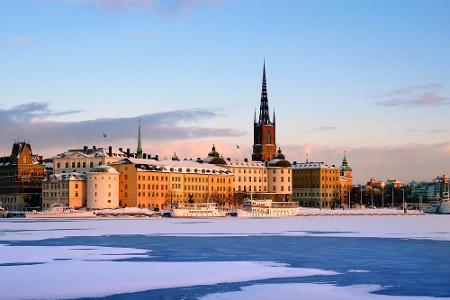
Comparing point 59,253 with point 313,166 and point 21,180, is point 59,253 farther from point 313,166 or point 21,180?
point 313,166

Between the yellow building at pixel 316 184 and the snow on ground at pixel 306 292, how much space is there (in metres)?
151

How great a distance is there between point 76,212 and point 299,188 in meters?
77.7

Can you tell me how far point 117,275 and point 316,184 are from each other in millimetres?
151095

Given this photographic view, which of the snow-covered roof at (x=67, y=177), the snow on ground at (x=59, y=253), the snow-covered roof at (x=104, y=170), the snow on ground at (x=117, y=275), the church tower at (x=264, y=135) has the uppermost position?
the church tower at (x=264, y=135)

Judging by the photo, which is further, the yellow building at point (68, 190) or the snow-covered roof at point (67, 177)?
the snow-covered roof at point (67, 177)

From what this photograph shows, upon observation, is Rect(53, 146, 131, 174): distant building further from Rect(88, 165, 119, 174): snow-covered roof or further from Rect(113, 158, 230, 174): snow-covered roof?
Rect(88, 165, 119, 174): snow-covered roof

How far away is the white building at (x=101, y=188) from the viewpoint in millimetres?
127750

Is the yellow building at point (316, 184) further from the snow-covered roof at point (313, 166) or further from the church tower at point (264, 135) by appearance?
the church tower at point (264, 135)

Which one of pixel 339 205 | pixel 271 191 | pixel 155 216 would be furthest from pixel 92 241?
pixel 339 205

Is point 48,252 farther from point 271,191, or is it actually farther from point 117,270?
point 271,191

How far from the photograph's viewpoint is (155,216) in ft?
371

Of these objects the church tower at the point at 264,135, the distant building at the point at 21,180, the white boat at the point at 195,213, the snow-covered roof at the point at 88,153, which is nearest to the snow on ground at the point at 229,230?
the white boat at the point at 195,213

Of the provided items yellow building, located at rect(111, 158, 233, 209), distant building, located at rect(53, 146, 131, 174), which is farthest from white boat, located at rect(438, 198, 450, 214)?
distant building, located at rect(53, 146, 131, 174)

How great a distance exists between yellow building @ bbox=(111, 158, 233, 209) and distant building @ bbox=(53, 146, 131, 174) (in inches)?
179
